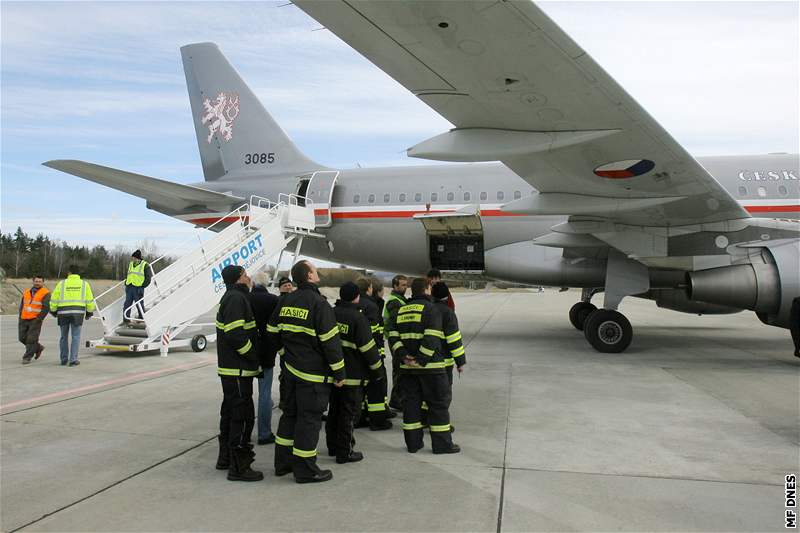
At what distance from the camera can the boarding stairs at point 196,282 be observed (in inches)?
423

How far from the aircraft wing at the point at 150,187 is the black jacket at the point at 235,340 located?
8.19m

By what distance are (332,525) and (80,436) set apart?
10.7 feet

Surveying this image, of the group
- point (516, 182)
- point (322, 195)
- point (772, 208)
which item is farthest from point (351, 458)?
point (772, 208)

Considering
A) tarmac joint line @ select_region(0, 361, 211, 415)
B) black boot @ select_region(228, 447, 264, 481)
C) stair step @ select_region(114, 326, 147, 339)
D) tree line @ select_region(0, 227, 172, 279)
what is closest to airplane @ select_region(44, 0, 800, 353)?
stair step @ select_region(114, 326, 147, 339)

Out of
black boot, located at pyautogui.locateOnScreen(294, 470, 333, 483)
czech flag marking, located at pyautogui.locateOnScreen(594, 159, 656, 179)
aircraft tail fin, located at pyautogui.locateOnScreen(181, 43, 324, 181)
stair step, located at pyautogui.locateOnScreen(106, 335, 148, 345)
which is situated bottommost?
black boot, located at pyautogui.locateOnScreen(294, 470, 333, 483)

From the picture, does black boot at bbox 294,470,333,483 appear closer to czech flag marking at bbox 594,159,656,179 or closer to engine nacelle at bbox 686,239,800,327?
czech flag marking at bbox 594,159,656,179

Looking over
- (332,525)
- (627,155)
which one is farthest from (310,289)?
(627,155)

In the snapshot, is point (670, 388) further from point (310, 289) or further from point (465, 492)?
point (310, 289)

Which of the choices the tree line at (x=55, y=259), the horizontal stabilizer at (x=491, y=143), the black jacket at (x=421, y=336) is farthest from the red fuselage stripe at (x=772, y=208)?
the tree line at (x=55, y=259)

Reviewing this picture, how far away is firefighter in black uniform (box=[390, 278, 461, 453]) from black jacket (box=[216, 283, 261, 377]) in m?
1.35

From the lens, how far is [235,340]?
4.57 meters

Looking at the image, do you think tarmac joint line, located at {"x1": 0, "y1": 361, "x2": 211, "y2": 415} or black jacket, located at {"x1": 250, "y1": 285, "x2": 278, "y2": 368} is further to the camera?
tarmac joint line, located at {"x1": 0, "y1": 361, "x2": 211, "y2": 415}

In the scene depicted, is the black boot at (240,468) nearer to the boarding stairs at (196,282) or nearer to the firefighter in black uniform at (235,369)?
the firefighter in black uniform at (235,369)

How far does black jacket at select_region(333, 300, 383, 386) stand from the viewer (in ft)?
16.0
